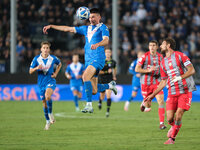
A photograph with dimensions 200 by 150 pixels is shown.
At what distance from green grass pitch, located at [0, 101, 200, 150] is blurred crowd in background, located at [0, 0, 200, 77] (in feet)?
25.8

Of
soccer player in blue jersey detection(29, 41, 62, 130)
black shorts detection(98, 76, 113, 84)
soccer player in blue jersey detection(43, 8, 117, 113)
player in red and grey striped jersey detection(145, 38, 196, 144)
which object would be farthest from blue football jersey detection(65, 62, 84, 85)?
player in red and grey striped jersey detection(145, 38, 196, 144)

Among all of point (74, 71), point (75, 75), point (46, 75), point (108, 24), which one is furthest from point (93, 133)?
point (108, 24)

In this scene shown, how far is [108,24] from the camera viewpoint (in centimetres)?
2492

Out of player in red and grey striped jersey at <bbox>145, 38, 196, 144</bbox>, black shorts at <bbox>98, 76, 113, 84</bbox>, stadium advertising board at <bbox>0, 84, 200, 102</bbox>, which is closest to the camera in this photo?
player in red and grey striped jersey at <bbox>145, 38, 196, 144</bbox>

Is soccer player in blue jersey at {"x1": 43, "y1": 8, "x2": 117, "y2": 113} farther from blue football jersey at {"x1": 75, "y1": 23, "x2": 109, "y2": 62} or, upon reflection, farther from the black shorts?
the black shorts

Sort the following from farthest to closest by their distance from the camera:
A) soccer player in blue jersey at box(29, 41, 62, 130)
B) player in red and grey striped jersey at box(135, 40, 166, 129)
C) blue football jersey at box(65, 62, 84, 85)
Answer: blue football jersey at box(65, 62, 84, 85) < player in red and grey striped jersey at box(135, 40, 166, 129) < soccer player in blue jersey at box(29, 41, 62, 130)

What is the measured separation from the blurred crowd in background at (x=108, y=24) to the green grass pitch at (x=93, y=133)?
7.85 meters

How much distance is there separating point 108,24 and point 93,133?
14.4 m

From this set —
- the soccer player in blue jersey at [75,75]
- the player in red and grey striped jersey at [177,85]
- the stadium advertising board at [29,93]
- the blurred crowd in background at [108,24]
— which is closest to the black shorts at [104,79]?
the soccer player in blue jersey at [75,75]

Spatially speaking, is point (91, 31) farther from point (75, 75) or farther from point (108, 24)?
point (108, 24)

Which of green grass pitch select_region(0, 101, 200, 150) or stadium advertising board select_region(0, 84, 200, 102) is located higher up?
green grass pitch select_region(0, 101, 200, 150)

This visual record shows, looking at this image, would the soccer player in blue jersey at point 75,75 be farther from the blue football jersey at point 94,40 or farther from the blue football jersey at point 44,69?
the blue football jersey at point 94,40

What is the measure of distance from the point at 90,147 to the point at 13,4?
16.1 meters

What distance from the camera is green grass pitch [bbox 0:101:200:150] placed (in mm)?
9055
